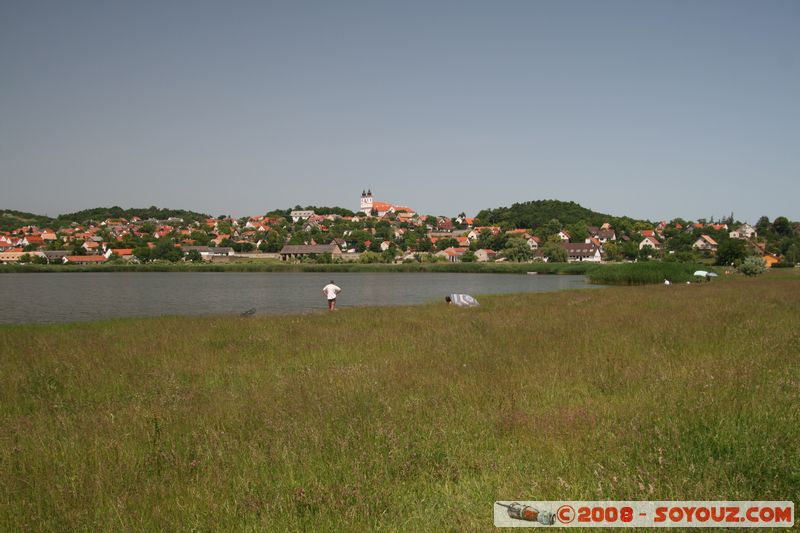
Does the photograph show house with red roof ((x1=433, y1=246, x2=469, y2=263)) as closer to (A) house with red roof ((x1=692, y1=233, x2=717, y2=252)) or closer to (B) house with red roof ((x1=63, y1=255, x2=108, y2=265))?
(A) house with red roof ((x1=692, y1=233, x2=717, y2=252))

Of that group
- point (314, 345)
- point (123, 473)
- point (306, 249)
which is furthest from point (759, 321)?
point (306, 249)

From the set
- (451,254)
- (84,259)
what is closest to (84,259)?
(84,259)

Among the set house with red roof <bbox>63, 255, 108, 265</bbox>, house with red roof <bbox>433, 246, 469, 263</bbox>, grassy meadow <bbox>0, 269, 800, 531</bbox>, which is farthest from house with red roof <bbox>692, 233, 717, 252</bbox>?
grassy meadow <bbox>0, 269, 800, 531</bbox>

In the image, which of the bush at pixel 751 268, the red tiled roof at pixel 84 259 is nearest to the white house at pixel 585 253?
the bush at pixel 751 268

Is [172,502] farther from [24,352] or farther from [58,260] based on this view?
[58,260]

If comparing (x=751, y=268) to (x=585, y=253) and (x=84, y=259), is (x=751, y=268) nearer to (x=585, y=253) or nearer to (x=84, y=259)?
(x=585, y=253)

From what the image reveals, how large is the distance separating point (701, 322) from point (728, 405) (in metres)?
9.51

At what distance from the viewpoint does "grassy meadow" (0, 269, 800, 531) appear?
4.45 m

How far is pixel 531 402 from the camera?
720 centimetres

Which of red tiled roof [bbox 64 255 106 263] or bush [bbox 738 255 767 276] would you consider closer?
bush [bbox 738 255 767 276]

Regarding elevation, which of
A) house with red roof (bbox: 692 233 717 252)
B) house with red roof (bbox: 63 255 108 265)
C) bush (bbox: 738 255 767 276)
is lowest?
house with red roof (bbox: 63 255 108 265)

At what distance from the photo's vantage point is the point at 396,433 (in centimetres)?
599

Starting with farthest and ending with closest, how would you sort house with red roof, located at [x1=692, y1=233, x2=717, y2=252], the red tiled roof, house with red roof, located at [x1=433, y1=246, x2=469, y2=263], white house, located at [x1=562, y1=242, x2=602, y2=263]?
house with red roof, located at [x1=692, y1=233, x2=717, y2=252] → house with red roof, located at [x1=433, y1=246, x2=469, y2=263] → white house, located at [x1=562, y1=242, x2=602, y2=263] → the red tiled roof

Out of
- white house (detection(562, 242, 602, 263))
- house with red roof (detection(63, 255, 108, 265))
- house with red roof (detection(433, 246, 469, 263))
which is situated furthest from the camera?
house with red roof (detection(433, 246, 469, 263))
